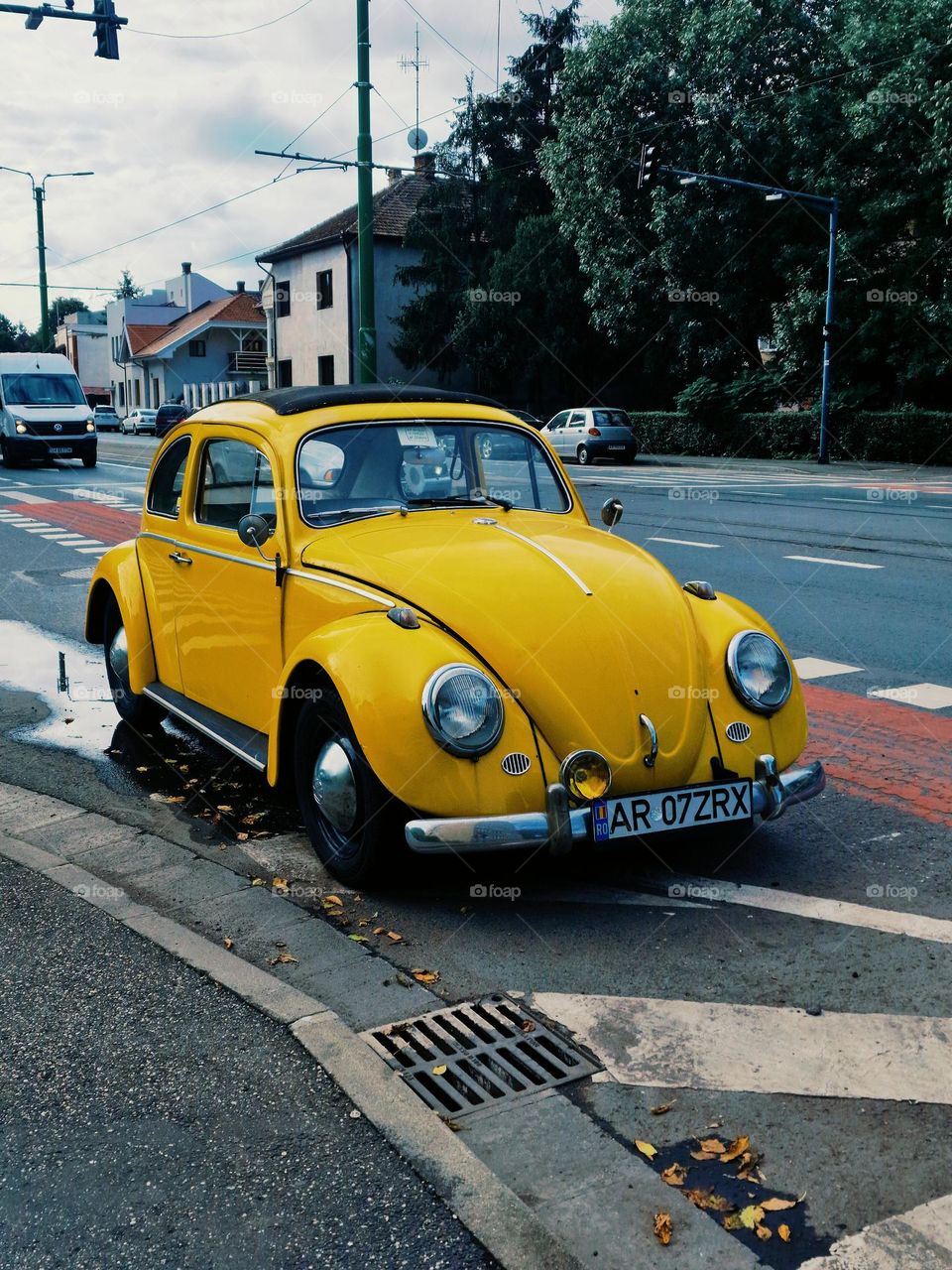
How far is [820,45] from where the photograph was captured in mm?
37844

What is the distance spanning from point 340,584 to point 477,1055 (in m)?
1.92

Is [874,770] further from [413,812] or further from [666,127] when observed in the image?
[666,127]

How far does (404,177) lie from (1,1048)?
176ft

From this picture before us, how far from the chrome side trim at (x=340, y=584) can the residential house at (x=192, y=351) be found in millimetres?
60274

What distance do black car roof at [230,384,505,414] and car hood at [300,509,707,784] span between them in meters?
0.77

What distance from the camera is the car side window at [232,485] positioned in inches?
212

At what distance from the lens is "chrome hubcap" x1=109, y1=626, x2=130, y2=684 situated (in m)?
6.78

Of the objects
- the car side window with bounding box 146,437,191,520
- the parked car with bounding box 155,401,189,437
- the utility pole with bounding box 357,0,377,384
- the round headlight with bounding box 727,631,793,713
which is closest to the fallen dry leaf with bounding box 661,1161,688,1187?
the round headlight with bounding box 727,631,793,713

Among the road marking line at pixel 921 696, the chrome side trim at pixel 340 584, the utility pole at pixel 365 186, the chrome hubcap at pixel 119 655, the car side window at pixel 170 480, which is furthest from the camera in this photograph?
the utility pole at pixel 365 186

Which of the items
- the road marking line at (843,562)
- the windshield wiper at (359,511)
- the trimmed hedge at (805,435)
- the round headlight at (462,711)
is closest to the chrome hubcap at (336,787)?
the round headlight at (462,711)

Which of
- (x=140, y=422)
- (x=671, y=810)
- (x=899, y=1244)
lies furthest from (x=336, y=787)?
(x=140, y=422)

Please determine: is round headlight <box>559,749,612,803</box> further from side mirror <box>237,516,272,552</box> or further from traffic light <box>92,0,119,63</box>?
traffic light <box>92,0,119,63</box>

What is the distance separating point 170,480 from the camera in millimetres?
6375

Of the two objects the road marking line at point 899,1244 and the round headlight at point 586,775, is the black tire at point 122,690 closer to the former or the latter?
the round headlight at point 586,775
